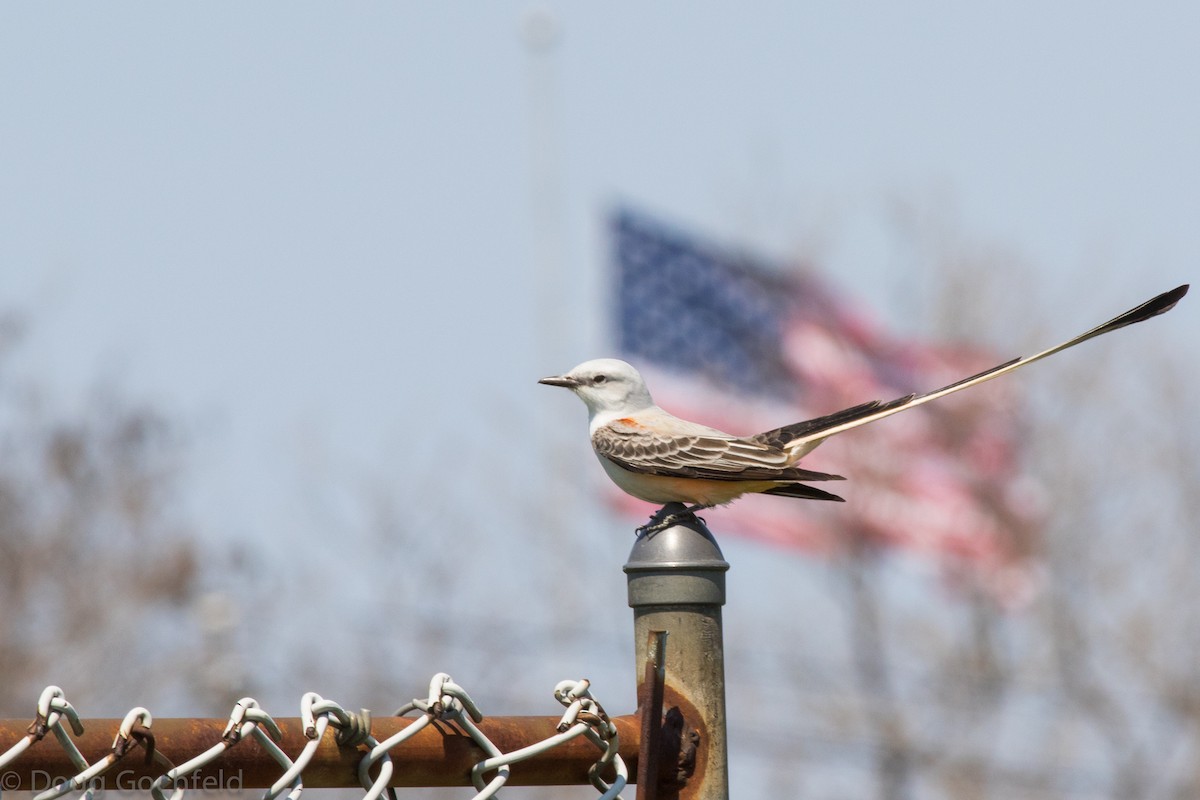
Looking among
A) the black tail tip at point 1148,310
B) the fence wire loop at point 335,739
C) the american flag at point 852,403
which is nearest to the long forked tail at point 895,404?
the black tail tip at point 1148,310

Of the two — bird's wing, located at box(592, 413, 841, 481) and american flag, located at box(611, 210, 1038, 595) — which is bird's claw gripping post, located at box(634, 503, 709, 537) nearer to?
bird's wing, located at box(592, 413, 841, 481)

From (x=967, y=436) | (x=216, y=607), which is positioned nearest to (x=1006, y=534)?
(x=967, y=436)

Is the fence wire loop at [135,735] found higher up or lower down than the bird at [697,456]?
lower down

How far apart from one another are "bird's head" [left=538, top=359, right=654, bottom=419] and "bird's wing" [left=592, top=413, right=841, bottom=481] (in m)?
0.14

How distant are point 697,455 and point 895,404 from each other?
657 mm

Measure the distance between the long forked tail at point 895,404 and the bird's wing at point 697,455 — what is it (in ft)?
0.13

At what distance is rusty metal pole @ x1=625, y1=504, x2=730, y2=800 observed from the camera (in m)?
2.59

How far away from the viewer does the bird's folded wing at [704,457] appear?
13.1ft

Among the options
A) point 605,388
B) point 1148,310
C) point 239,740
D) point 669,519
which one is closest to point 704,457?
point 605,388

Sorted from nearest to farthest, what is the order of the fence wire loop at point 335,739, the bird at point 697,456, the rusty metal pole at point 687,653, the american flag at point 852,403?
the fence wire loop at point 335,739 → the rusty metal pole at point 687,653 → the bird at point 697,456 → the american flag at point 852,403

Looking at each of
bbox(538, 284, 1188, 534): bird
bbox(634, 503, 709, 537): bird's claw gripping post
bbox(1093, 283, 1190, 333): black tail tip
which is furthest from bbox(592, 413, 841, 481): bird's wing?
bbox(1093, 283, 1190, 333): black tail tip

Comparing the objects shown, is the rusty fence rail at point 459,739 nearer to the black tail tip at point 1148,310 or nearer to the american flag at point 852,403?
the black tail tip at point 1148,310

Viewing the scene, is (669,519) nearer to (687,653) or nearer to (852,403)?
(687,653)

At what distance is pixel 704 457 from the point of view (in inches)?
161
